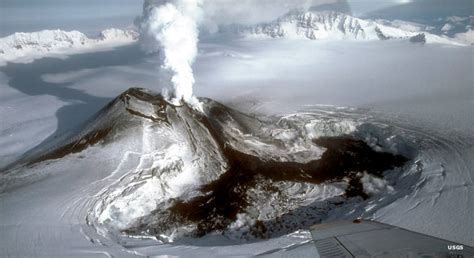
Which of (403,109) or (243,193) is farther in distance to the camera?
(403,109)

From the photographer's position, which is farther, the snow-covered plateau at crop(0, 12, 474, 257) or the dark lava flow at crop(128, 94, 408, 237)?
the dark lava flow at crop(128, 94, 408, 237)

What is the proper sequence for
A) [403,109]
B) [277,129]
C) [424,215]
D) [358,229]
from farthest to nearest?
[403,109], [277,129], [424,215], [358,229]

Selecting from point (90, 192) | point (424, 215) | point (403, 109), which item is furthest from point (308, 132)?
point (90, 192)

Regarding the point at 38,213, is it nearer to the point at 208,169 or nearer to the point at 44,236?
the point at 44,236

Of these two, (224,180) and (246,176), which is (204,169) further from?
(246,176)

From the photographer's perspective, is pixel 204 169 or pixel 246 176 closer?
pixel 246 176

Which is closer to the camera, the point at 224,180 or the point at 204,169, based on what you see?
the point at 224,180

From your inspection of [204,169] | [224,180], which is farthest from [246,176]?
[204,169]

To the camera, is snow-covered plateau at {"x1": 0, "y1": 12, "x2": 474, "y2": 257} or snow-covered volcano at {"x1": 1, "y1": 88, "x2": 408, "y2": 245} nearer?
snow-covered plateau at {"x1": 0, "y1": 12, "x2": 474, "y2": 257}

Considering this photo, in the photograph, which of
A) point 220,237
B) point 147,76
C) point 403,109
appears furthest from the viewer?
point 147,76

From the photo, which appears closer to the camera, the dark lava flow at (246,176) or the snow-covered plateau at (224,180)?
the snow-covered plateau at (224,180)

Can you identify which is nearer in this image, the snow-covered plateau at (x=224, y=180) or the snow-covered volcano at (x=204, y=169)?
the snow-covered plateau at (x=224, y=180)
